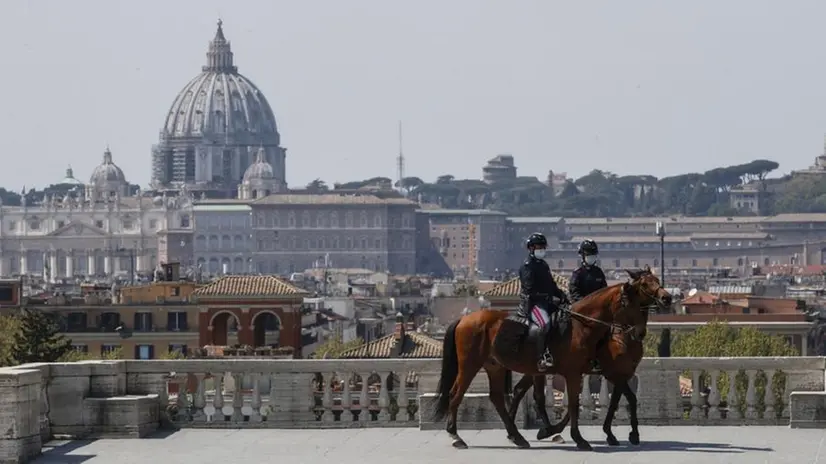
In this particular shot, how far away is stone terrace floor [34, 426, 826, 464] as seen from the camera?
13102mm

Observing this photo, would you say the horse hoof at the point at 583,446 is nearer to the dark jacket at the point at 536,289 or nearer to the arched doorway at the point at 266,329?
the dark jacket at the point at 536,289

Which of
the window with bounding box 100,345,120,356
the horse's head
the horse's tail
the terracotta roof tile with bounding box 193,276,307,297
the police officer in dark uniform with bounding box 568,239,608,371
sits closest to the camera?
the horse's head

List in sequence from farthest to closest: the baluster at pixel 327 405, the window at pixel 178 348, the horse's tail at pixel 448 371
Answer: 1. the window at pixel 178 348
2. the baluster at pixel 327 405
3. the horse's tail at pixel 448 371

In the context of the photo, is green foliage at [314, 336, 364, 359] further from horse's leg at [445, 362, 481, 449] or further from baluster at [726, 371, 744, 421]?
horse's leg at [445, 362, 481, 449]

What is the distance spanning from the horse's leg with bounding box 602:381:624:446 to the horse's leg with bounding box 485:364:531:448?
0.40m

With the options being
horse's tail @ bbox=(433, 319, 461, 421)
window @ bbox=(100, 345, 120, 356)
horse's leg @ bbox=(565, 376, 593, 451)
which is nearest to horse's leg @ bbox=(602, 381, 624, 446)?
horse's leg @ bbox=(565, 376, 593, 451)

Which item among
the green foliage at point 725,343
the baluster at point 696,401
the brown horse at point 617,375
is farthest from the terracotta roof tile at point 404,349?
the brown horse at point 617,375

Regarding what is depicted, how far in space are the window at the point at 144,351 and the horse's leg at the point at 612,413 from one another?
47.4 m

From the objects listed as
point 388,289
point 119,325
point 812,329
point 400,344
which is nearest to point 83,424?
point 400,344

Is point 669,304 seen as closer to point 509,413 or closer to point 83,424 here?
point 509,413

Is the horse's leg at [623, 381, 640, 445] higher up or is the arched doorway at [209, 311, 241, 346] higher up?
the horse's leg at [623, 381, 640, 445]

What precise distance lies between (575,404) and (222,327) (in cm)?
3824

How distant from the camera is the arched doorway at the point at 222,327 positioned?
5074 centimetres

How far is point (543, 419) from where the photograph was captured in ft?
46.0
